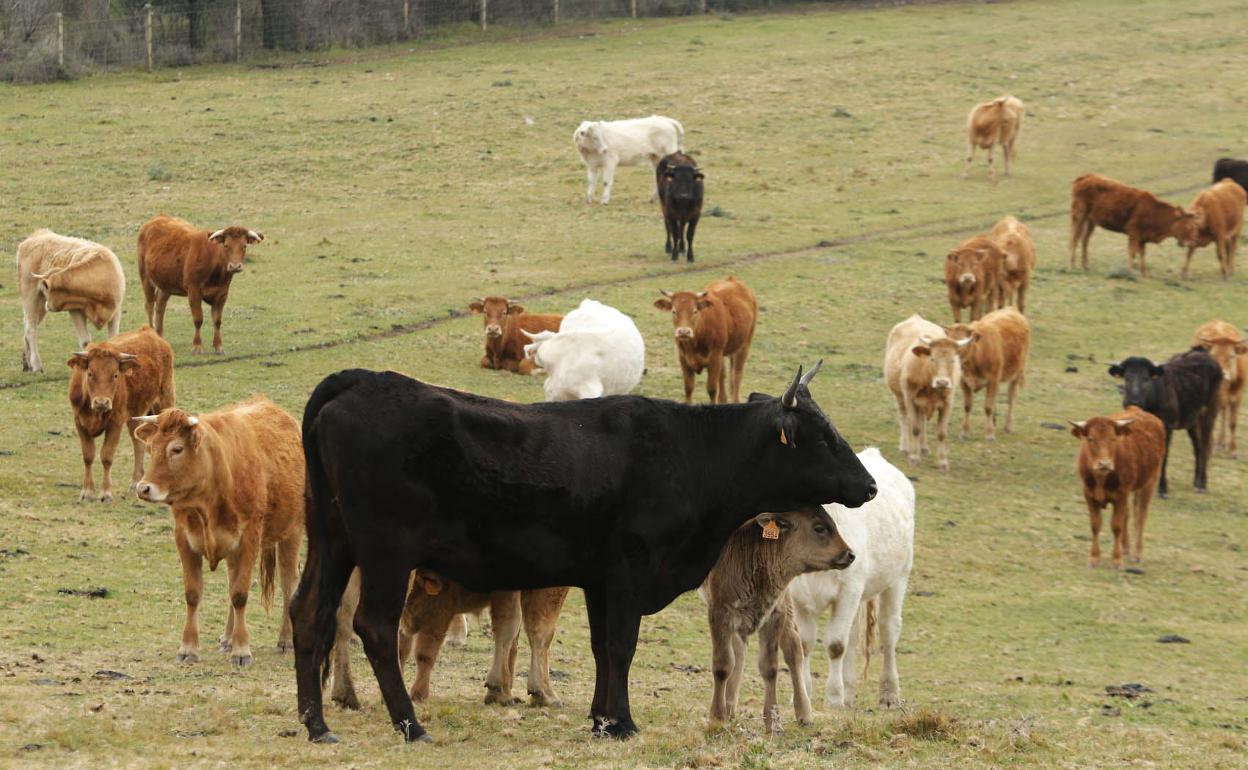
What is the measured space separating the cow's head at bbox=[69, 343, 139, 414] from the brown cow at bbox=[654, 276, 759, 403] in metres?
7.05

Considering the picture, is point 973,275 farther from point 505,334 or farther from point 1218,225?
point 1218,225

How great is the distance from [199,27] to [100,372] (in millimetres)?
30743

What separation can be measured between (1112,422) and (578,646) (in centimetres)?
746

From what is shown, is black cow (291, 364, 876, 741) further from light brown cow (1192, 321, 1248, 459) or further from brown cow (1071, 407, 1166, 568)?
light brown cow (1192, 321, 1248, 459)

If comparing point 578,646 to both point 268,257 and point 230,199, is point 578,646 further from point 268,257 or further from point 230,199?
point 230,199

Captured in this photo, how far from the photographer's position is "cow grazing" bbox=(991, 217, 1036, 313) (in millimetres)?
26375

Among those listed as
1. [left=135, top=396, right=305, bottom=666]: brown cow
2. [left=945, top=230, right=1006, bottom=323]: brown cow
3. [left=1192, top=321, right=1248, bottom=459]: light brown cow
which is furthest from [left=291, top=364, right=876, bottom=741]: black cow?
[left=945, top=230, right=1006, bottom=323]: brown cow

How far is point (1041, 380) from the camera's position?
2438cm

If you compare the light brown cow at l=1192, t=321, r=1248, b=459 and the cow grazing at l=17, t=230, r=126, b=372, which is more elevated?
the cow grazing at l=17, t=230, r=126, b=372

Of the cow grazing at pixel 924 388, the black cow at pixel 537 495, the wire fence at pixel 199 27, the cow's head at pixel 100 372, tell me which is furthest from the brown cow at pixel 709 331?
the wire fence at pixel 199 27

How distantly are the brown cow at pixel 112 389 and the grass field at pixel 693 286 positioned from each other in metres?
0.64

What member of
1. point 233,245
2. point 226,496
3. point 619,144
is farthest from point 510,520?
point 619,144

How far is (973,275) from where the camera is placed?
81.4 feet

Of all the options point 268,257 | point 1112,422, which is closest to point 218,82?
point 268,257
